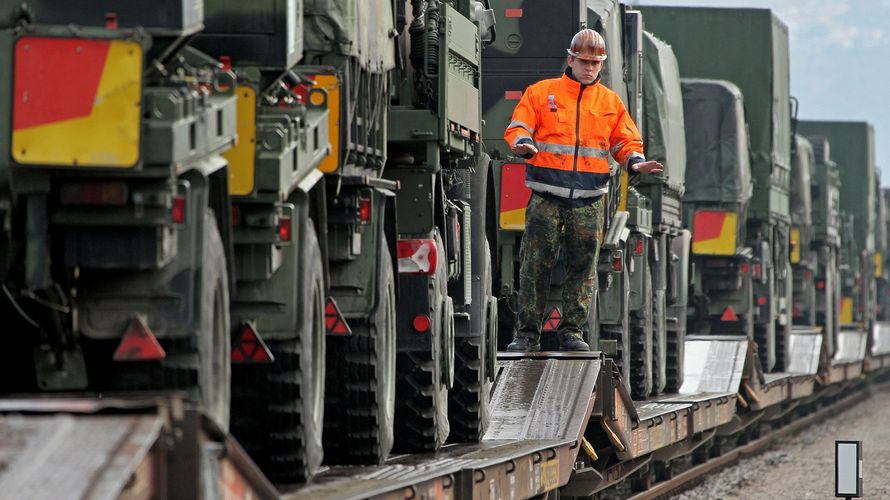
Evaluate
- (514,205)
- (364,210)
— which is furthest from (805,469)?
→ (364,210)

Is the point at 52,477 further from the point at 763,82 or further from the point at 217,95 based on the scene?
the point at 763,82

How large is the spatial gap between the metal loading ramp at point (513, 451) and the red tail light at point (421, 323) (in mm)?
613

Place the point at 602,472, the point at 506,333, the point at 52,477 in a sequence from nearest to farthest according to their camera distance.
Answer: the point at 52,477
the point at 602,472
the point at 506,333

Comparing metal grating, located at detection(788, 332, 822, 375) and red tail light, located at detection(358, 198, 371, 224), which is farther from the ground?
red tail light, located at detection(358, 198, 371, 224)

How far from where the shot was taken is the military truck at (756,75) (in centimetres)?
2539

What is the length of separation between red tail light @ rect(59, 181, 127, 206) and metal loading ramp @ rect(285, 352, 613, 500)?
1659 millimetres

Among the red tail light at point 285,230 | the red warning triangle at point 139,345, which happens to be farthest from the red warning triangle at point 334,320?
the red warning triangle at point 139,345

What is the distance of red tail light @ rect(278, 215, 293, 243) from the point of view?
8.35 metres

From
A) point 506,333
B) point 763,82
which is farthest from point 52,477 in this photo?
point 763,82

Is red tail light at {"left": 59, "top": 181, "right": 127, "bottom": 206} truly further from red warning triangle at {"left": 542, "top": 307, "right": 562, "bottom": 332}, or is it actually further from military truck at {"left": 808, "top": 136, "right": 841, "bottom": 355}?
military truck at {"left": 808, "top": 136, "right": 841, "bottom": 355}

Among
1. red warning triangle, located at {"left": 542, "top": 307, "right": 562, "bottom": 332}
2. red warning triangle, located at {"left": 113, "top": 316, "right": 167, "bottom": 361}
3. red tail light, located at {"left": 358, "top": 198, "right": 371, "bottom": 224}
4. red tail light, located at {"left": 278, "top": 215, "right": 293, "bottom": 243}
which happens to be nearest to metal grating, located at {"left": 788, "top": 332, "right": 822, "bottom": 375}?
red warning triangle, located at {"left": 542, "top": 307, "right": 562, "bottom": 332}

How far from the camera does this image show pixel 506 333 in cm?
1630

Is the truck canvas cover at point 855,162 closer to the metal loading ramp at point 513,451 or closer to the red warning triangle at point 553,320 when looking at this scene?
the red warning triangle at point 553,320

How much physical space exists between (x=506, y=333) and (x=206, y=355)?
925 centimetres
